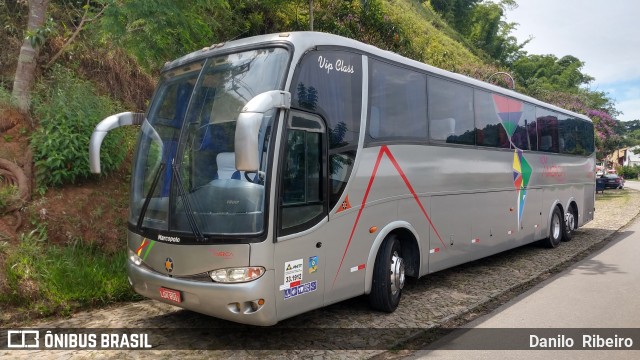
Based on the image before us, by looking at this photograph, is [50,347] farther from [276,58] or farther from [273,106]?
[276,58]

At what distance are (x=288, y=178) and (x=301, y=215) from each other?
0.42 m

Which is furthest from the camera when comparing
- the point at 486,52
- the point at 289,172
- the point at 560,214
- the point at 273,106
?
the point at 486,52

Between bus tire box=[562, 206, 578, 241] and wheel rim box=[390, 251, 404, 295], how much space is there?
7550 mm

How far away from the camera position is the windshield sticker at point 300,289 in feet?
15.4

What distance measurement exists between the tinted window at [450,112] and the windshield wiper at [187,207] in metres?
3.86

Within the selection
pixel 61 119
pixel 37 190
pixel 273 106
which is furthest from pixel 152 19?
pixel 273 106

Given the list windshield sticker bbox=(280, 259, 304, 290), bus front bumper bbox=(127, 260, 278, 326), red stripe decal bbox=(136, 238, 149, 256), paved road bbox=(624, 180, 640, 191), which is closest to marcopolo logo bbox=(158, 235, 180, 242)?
red stripe decal bbox=(136, 238, 149, 256)

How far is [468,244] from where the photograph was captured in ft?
26.2

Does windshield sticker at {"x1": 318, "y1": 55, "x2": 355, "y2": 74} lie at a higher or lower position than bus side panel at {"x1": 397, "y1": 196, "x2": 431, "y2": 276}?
higher

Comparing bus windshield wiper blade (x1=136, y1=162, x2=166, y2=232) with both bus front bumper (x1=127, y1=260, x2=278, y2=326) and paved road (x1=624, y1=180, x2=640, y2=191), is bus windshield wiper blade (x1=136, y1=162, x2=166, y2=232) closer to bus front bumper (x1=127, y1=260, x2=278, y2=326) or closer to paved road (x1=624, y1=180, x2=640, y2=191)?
bus front bumper (x1=127, y1=260, x2=278, y2=326)

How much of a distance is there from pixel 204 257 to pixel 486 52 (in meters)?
48.6

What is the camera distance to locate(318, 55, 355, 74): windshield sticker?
5.33m

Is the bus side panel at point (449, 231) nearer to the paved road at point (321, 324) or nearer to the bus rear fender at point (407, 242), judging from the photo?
the bus rear fender at point (407, 242)

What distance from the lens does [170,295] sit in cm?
486
